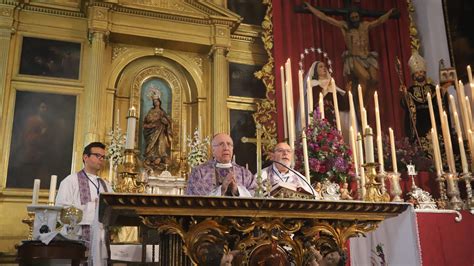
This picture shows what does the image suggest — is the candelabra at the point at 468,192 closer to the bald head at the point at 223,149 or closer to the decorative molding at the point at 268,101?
the bald head at the point at 223,149

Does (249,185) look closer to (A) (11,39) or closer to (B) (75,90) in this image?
(B) (75,90)

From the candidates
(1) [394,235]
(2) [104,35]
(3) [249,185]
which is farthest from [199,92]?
(1) [394,235]

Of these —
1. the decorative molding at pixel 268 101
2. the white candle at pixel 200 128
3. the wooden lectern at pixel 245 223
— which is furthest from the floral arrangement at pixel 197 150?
the wooden lectern at pixel 245 223

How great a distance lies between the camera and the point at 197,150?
6.88 m

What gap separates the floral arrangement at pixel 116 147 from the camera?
6508 mm

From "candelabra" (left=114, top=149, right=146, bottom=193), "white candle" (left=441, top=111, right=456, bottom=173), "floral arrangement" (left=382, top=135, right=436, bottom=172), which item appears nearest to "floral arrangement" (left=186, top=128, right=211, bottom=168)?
"floral arrangement" (left=382, top=135, right=436, bottom=172)

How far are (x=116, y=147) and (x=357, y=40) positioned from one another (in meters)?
4.30

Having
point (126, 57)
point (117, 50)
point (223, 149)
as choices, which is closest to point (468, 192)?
point (223, 149)

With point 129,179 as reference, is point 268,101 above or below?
above

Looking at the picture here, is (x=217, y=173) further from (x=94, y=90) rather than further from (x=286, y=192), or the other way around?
(x=94, y=90)

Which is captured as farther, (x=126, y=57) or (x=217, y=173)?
(x=126, y=57)

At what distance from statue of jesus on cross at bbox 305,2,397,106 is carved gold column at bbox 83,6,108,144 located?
326cm

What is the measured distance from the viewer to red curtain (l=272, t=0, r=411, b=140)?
8077 millimetres

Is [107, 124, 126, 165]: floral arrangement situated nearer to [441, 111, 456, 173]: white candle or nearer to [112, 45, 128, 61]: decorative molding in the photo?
[112, 45, 128, 61]: decorative molding
